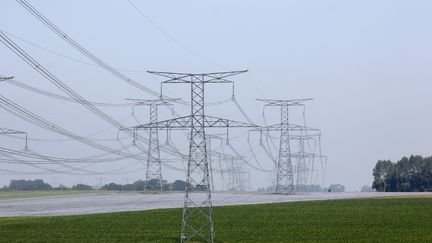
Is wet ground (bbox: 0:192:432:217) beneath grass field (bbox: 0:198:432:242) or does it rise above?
above

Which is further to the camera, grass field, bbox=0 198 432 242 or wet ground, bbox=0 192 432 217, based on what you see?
wet ground, bbox=0 192 432 217

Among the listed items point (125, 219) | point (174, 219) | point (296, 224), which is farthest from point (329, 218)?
point (125, 219)

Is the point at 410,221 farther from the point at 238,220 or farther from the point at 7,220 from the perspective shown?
the point at 7,220

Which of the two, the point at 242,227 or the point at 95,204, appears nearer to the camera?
the point at 242,227

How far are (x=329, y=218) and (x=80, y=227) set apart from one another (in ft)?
Answer: 72.9

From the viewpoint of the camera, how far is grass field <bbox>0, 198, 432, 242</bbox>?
45.6m

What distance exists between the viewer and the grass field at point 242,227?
45594 mm

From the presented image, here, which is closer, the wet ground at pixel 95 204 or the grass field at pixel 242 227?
the grass field at pixel 242 227

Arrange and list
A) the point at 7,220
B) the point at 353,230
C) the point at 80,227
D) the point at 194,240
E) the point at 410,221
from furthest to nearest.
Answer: the point at 7,220
the point at 410,221
the point at 80,227
the point at 353,230
the point at 194,240

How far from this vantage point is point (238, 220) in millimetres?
62344

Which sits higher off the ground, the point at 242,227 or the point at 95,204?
the point at 95,204

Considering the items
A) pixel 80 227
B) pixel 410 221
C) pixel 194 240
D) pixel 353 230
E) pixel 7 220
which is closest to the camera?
pixel 194 240

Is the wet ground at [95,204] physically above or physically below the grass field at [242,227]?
above

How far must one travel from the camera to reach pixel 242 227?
54.4 metres
